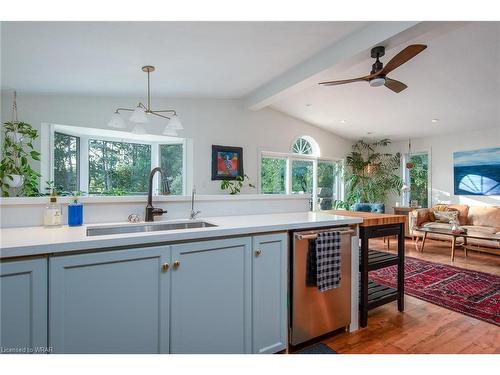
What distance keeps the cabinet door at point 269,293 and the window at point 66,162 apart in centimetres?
373

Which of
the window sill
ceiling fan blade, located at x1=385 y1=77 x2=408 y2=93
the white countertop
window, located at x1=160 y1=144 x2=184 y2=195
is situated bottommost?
the white countertop

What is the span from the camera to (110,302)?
125 centimetres

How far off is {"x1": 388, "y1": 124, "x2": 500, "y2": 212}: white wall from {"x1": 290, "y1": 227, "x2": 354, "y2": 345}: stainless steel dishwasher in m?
5.15

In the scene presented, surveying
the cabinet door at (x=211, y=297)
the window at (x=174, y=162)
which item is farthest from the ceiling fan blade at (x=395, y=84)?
the window at (x=174, y=162)

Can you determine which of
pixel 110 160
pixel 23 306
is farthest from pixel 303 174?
pixel 23 306

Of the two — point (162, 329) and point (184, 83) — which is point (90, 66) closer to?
point (184, 83)

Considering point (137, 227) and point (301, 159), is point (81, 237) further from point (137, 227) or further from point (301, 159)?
point (301, 159)

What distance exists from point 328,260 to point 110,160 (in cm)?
418

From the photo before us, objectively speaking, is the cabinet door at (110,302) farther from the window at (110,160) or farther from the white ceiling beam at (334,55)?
the window at (110,160)

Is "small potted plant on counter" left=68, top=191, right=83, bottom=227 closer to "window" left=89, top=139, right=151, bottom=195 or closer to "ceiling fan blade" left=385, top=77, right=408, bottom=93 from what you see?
"ceiling fan blade" left=385, top=77, right=408, bottom=93

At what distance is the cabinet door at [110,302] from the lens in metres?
1.16

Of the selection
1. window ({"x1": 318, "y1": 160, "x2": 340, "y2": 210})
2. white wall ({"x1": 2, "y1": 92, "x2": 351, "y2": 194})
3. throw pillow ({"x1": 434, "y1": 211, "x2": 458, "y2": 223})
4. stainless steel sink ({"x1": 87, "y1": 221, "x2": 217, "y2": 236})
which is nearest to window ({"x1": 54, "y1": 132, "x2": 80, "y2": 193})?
white wall ({"x1": 2, "y1": 92, "x2": 351, "y2": 194})

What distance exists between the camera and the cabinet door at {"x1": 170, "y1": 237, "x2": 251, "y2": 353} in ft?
4.63

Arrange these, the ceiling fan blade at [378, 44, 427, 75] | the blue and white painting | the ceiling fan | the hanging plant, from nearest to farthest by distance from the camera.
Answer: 1. the hanging plant
2. the ceiling fan blade at [378, 44, 427, 75]
3. the ceiling fan
4. the blue and white painting
